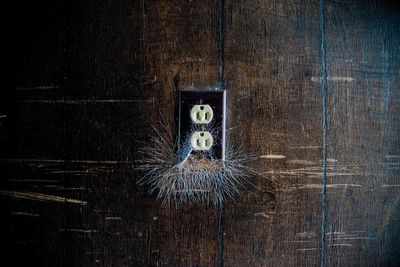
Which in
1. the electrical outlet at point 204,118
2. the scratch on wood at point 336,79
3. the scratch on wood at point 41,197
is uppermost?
the scratch on wood at point 336,79

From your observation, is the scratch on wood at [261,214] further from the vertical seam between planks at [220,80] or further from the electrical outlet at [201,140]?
the electrical outlet at [201,140]

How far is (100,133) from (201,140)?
0.86 feet

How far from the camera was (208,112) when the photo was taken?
815 mm

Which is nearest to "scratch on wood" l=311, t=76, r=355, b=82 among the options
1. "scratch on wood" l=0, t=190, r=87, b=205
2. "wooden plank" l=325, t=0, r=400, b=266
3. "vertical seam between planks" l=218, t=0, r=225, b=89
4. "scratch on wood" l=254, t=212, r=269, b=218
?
"wooden plank" l=325, t=0, r=400, b=266

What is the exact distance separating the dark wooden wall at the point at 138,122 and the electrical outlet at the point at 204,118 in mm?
27

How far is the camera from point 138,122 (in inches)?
32.7

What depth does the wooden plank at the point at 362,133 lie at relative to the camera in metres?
0.85

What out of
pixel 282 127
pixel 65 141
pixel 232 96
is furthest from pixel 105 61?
pixel 282 127

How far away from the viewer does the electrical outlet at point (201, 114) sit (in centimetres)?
81

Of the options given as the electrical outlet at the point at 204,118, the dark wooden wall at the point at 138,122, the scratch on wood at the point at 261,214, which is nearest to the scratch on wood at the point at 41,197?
the dark wooden wall at the point at 138,122

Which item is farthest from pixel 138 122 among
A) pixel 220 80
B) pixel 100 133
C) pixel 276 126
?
pixel 276 126

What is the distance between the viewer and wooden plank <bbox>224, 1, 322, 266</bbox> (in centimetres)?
83

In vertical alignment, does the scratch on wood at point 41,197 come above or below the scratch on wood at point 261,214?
above

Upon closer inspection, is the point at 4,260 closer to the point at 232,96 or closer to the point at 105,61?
the point at 105,61
